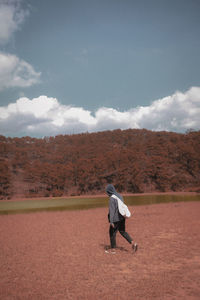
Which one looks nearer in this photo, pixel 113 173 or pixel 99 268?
pixel 99 268

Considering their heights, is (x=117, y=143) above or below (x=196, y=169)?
above

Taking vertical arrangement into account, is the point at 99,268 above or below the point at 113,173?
below

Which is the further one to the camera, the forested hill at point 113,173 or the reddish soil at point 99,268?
the forested hill at point 113,173

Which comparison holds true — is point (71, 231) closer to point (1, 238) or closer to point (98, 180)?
point (1, 238)

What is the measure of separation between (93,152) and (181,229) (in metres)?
82.8

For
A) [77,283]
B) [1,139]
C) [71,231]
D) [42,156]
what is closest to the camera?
[77,283]

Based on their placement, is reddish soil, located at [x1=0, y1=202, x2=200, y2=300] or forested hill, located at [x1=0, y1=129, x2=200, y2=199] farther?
forested hill, located at [x1=0, y1=129, x2=200, y2=199]

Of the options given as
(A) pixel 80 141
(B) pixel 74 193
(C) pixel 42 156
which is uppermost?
(A) pixel 80 141

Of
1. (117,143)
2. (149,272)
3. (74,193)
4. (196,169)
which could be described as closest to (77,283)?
(149,272)

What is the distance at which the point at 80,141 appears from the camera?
115m

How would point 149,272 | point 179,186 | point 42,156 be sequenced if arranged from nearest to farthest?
point 149,272, point 179,186, point 42,156

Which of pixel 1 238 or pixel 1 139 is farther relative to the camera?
pixel 1 139

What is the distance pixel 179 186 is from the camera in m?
69.2

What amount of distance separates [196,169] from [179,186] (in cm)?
1006
